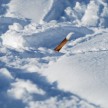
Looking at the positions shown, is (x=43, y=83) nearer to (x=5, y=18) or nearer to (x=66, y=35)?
(x=66, y=35)

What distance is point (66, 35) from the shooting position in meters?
3.46

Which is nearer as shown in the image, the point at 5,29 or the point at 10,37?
the point at 10,37

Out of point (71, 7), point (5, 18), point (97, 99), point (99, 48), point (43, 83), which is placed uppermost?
point (71, 7)

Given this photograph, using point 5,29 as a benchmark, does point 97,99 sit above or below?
below

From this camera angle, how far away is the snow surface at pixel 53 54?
2.36m

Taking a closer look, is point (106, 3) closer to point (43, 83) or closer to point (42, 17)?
point (42, 17)

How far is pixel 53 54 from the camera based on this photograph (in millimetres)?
3021

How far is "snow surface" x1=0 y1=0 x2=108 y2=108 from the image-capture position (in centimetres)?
236

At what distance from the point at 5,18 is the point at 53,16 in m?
0.52

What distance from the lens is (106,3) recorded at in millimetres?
4266

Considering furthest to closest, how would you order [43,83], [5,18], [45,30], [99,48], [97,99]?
[5,18]
[45,30]
[99,48]
[43,83]
[97,99]

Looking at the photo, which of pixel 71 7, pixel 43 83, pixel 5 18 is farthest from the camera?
pixel 71 7

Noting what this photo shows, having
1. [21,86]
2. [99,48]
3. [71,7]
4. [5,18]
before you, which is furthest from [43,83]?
[71,7]

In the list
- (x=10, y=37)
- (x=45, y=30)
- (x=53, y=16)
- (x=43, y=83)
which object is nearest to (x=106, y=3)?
(x=53, y=16)
